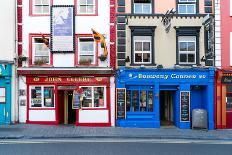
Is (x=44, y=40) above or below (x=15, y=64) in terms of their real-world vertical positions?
above

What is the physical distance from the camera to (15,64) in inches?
770

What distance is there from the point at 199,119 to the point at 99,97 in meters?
5.88

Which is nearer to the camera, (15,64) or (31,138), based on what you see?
(31,138)

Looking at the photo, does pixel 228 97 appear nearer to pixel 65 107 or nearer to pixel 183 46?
pixel 183 46

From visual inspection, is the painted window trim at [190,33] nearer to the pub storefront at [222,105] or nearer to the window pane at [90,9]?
the pub storefront at [222,105]

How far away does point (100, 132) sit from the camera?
681 inches

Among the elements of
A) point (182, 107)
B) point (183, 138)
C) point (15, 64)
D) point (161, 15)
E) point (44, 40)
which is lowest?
point (183, 138)

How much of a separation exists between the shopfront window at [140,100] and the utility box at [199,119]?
8.34 ft

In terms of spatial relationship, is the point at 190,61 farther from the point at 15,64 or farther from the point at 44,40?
the point at 15,64

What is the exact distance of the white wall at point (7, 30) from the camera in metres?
19.4

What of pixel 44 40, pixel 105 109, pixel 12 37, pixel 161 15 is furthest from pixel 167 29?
pixel 12 37

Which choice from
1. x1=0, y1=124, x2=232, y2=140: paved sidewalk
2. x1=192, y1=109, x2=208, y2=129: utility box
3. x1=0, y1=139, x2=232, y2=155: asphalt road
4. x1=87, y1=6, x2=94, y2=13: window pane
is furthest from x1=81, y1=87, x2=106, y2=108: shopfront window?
x1=0, y1=139, x2=232, y2=155: asphalt road

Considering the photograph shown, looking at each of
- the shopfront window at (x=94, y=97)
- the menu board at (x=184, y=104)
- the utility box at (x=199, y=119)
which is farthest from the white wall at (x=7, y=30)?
the utility box at (x=199, y=119)

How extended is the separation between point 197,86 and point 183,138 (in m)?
4.82
